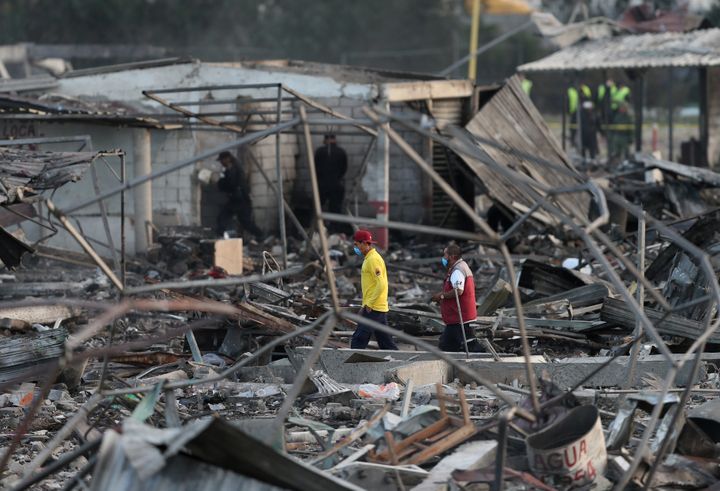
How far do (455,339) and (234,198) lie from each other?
30.5ft

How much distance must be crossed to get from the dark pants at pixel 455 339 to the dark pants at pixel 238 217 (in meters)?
9.25

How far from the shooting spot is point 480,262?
57.3 ft

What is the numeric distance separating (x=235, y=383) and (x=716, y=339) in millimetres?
4423

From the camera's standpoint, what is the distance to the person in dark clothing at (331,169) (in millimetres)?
19797

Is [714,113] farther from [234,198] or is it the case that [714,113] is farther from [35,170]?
[35,170]

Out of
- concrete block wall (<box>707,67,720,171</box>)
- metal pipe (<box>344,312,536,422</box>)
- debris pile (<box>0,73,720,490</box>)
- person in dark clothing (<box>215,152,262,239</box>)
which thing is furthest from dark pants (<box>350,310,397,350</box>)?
concrete block wall (<box>707,67,720,171</box>)

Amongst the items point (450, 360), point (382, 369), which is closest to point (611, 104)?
point (382, 369)

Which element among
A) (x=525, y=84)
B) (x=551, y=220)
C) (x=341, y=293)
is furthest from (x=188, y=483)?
(x=525, y=84)

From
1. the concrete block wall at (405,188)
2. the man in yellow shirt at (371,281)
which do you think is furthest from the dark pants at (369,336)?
the concrete block wall at (405,188)

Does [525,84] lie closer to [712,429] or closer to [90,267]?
[90,267]

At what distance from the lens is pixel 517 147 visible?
66.9ft

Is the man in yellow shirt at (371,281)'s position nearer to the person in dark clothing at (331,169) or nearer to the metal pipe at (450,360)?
the metal pipe at (450,360)

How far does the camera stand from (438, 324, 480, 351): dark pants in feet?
35.9

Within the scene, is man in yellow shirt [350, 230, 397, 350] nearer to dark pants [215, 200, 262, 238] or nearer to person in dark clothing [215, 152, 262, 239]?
person in dark clothing [215, 152, 262, 239]
